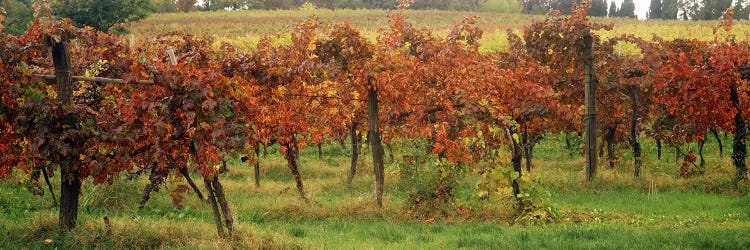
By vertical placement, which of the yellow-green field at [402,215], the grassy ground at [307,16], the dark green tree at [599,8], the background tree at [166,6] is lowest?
the yellow-green field at [402,215]

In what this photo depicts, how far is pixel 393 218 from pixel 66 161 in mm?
5517

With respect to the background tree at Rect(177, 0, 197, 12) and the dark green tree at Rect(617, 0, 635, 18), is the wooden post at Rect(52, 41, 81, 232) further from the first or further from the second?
the dark green tree at Rect(617, 0, 635, 18)

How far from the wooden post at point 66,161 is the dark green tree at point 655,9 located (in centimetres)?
9533

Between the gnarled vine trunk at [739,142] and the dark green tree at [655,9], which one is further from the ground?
the dark green tree at [655,9]

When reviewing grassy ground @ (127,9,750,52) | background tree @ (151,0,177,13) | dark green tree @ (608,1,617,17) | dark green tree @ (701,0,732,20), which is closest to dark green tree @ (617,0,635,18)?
dark green tree @ (608,1,617,17)

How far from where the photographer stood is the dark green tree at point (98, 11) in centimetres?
3972

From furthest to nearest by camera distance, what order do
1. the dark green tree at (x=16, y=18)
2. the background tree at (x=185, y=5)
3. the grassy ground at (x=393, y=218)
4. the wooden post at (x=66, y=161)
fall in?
the background tree at (x=185, y=5) → the dark green tree at (x=16, y=18) → the grassy ground at (x=393, y=218) → the wooden post at (x=66, y=161)

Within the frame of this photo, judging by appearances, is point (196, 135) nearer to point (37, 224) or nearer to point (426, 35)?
point (37, 224)

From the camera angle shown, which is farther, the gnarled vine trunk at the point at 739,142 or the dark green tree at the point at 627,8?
the dark green tree at the point at 627,8

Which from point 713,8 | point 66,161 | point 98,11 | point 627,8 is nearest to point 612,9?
point 627,8

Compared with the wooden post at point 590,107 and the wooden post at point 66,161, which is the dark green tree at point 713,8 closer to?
the wooden post at point 590,107

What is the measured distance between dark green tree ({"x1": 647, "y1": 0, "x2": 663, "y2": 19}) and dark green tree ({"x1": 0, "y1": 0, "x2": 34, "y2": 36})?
77.0m

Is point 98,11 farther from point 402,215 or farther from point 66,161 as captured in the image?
point 66,161

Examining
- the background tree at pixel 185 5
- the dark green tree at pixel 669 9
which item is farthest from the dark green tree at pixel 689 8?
the background tree at pixel 185 5
